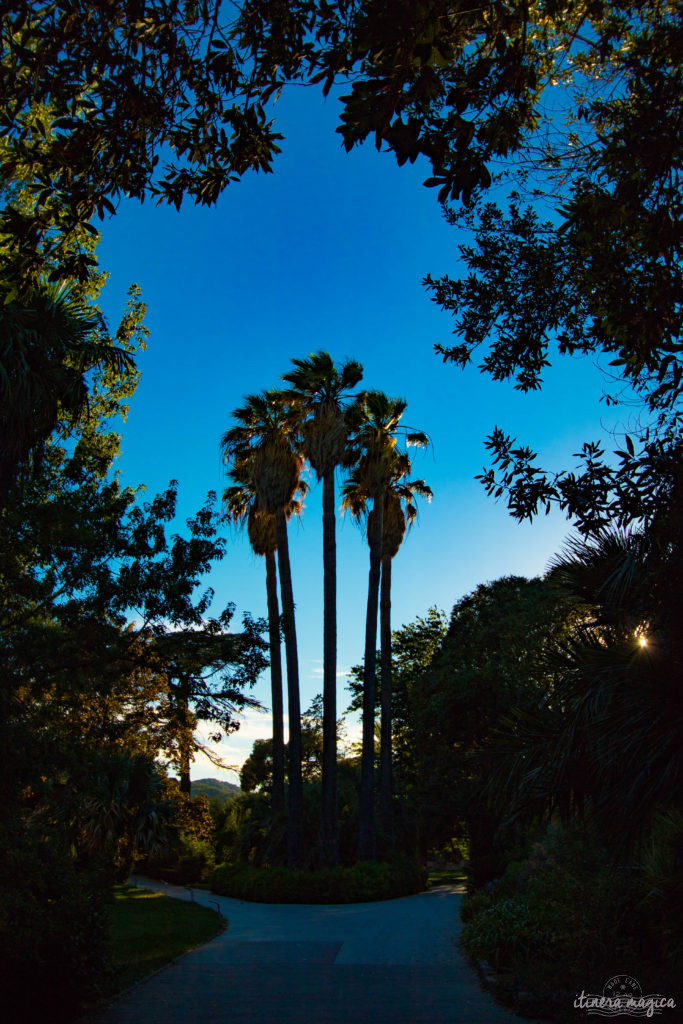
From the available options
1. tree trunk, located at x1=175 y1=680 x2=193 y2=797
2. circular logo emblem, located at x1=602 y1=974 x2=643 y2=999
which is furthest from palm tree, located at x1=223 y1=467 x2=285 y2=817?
circular logo emblem, located at x1=602 y1=974 x2=643 y2=999

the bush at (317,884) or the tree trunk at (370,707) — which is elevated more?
the tree trunk at (370,707)

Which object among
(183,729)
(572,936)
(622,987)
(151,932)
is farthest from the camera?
(151,932)

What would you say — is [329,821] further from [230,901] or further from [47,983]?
[47,983]

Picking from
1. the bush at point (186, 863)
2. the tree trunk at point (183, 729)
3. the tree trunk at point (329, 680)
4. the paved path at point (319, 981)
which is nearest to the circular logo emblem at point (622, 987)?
the paved path at point (319, 981)

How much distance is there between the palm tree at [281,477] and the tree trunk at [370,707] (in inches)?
100

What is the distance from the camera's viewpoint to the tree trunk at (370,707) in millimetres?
27312

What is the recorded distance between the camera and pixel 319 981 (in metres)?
9.91

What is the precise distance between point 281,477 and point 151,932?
52.5 ft

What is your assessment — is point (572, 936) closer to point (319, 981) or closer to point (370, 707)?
point (319, 981)

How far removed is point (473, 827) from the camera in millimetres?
23328

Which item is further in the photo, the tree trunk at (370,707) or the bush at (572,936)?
the tree trunk at (370,707)

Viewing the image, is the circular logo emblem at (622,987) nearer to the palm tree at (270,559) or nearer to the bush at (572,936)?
the bush at (572,936)

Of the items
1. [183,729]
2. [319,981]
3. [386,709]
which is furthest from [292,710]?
[319,981]

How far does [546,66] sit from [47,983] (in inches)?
396
